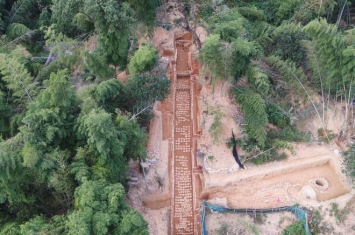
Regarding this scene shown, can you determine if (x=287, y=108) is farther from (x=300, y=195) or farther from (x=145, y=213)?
(x=145, y=213)

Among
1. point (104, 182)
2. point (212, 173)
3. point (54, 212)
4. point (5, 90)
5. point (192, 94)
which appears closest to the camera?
point (104, 182)

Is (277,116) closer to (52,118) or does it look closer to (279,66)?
(279,66)

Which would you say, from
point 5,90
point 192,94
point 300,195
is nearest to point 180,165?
point 192,94

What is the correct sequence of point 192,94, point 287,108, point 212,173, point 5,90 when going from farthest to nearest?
point 192,94, point 287,108, point 212,173, point 5,90

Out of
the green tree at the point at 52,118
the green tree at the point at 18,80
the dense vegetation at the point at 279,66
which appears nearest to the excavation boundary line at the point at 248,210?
the dense vegetation at the point at 279,66

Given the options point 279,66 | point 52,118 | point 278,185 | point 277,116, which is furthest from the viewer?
point 277,116

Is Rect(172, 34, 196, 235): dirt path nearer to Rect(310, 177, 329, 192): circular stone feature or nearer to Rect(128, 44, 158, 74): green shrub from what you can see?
Rect(128, 44, 158, 74): green shrub

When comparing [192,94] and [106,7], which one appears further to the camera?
[192,94]

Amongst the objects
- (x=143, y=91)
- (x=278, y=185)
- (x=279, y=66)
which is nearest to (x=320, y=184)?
(x=278, y=185)
